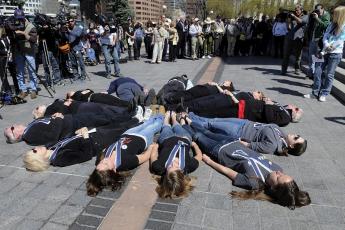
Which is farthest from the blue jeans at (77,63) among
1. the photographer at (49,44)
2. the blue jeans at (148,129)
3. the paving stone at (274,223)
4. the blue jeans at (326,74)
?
the paving stone at (274,223)

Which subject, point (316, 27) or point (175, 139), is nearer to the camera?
point (175, 139)

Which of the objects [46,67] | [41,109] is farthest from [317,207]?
[46,67]

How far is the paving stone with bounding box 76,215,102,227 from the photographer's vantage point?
10.8 ft

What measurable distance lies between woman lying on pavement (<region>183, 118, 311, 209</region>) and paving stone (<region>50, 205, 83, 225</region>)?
1.59m

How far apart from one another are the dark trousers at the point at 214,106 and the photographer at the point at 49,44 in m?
4.47

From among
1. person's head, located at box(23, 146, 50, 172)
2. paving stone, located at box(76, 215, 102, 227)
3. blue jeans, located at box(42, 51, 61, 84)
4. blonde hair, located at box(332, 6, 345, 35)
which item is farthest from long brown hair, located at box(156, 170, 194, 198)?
blue jeans, located at box(42, 51, 61, 84)

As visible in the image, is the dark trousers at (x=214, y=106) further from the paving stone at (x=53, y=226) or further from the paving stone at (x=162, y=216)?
the paving stone at (x=53, y=226)

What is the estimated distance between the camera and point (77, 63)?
9.88 meters

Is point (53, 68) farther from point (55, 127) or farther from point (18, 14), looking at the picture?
point (55, 127)

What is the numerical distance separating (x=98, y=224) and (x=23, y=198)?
0.97 metres

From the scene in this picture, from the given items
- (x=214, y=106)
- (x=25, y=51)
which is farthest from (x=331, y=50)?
(x=25, y=51)

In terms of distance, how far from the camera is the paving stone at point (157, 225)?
3.23 m

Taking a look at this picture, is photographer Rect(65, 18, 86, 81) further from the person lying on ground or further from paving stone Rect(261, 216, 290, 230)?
paving stone Rect(261, 216, 290, 230)

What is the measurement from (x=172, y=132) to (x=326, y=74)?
13.5 feet
